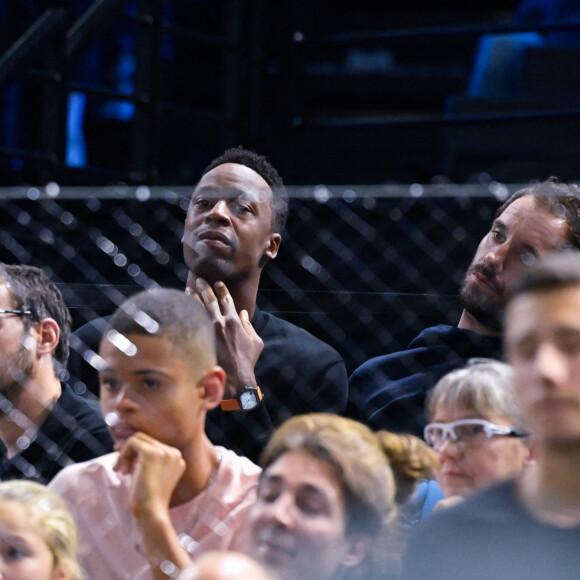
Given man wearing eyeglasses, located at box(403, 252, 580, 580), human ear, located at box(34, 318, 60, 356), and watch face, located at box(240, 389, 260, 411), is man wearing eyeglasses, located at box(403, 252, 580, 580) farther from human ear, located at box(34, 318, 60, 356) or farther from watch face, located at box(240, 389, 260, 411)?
human ear, located at box(34, 318, 60, 356)

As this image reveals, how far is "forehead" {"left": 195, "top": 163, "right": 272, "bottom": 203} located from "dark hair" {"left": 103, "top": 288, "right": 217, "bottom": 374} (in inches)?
19.8

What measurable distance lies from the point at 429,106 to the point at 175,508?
2623mm

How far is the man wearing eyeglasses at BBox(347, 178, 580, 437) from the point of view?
1.60m

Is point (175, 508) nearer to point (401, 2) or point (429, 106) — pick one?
point (429, 106)

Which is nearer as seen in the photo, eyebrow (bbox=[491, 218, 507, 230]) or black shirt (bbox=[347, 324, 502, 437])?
black shirt (bbox=[347, 324, 502, 437])

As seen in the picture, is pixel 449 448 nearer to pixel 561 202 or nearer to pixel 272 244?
pixel 561 202

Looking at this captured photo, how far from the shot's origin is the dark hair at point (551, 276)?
1050 millimetres

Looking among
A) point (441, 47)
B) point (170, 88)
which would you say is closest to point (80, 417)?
point (170, 88)

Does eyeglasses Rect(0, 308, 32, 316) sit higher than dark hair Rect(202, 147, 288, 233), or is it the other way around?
dark hair Rect(202, 147, 288, 233)

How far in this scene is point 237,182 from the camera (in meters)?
1.94

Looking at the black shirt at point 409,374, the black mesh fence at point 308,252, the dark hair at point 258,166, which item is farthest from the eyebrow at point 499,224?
the dark hair at point 258,166

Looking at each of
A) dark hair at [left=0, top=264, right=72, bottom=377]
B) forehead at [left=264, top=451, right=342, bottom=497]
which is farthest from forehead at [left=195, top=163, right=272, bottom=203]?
forehead at [left=264, top=451, right=342, bottom=497]

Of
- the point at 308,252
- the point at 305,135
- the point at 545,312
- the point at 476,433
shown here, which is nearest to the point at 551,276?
the point at 545,312

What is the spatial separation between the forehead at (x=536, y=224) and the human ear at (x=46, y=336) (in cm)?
68
